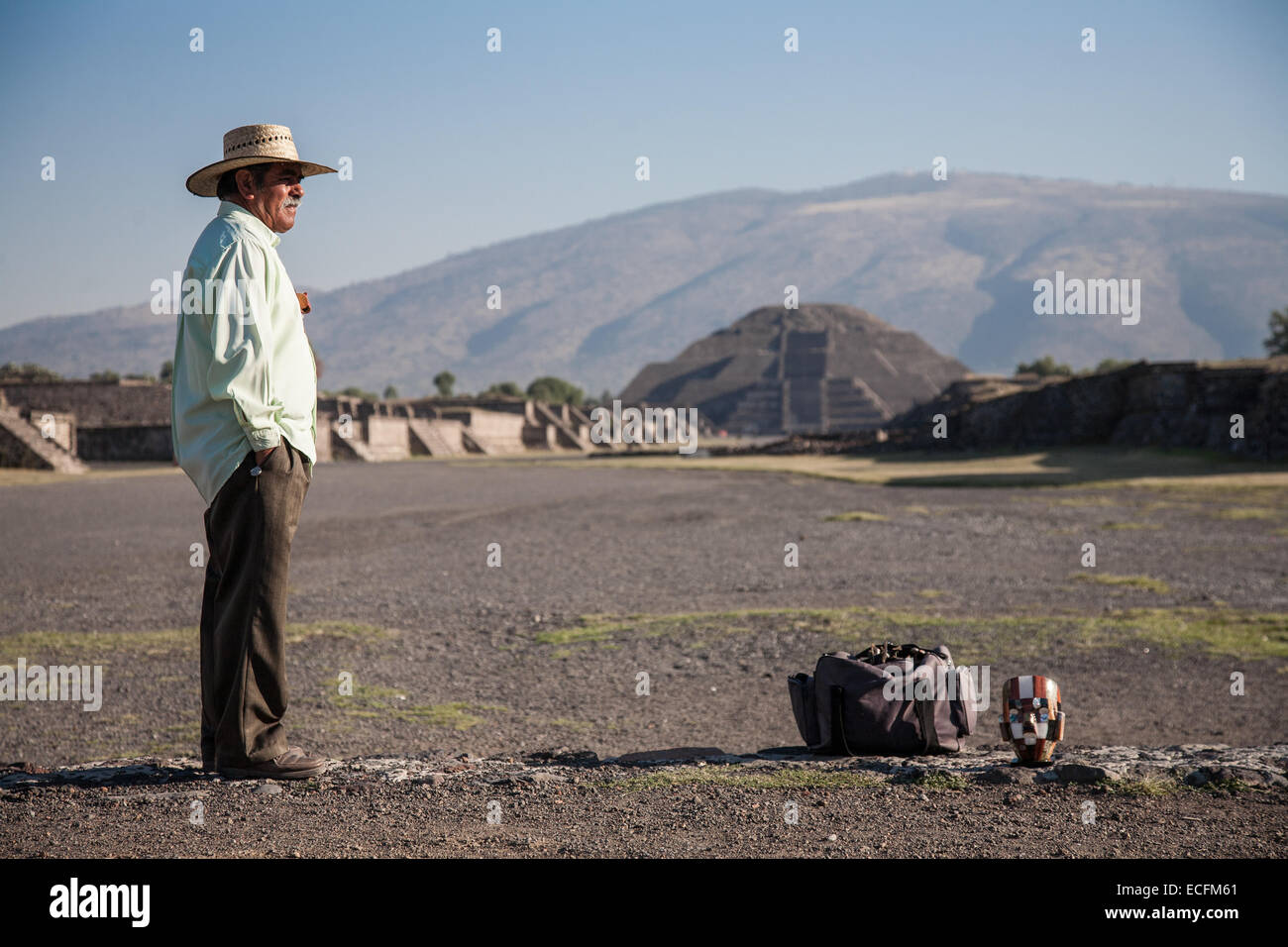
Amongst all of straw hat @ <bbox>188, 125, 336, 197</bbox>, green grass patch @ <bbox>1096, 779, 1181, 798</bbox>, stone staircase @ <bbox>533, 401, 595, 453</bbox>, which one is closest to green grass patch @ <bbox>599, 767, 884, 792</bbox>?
green grass patch @ <bbox>1096, 779, 1181, 798</bbox>

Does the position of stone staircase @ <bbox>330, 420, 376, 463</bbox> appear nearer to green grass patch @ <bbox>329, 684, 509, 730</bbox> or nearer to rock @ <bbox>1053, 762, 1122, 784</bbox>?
green grass patch @ <bbox>329, 684, 509, 730</bbox>

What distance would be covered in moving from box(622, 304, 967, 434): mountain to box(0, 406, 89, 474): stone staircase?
63274 mm

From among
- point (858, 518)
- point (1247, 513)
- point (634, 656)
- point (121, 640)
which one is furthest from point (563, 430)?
point (634, 656)

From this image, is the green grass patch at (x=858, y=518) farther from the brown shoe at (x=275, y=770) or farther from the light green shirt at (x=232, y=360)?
the light green shirt at (x=232, y=360)

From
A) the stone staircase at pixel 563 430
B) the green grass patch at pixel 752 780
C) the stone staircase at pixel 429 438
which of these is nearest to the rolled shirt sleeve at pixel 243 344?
the green grass patch at pixel 752 780

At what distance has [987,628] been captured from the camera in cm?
745

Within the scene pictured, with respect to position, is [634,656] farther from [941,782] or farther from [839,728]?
[941,782]

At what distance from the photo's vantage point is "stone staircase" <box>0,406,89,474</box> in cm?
3112

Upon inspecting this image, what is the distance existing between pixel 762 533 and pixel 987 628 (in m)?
6.70

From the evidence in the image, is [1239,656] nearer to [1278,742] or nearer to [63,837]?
[1278,742]

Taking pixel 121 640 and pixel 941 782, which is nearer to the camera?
pixel 941 782

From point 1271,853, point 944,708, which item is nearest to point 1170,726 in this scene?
point 944,708

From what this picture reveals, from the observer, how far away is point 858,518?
15750 mm

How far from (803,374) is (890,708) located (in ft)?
321
